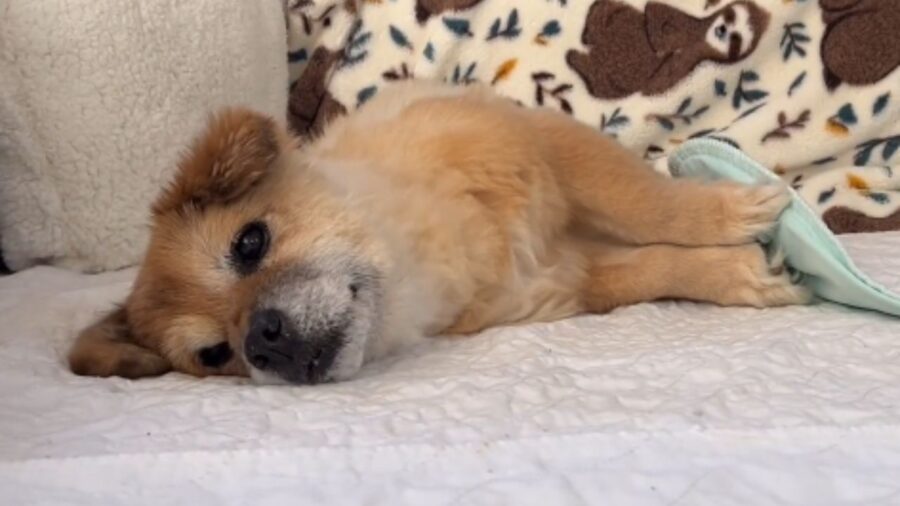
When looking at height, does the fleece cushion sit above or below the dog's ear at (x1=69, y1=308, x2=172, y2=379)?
above

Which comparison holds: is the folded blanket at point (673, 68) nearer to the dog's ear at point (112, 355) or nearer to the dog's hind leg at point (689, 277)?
the dog's hind leg at point (689, 277)

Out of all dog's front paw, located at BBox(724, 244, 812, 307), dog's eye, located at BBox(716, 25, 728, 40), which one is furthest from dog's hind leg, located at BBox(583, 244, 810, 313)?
dog's eye, located at BBox(716, 25, 728, 40)

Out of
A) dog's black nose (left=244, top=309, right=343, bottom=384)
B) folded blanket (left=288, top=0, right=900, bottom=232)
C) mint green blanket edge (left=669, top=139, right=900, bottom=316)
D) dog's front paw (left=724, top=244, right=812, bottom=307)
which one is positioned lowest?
dog's black nose (left=244, top=309, right=343, bottom=384)

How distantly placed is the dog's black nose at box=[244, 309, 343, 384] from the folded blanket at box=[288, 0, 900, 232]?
1103 mm

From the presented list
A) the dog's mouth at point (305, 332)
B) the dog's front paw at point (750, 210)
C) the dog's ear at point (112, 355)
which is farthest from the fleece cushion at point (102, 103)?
the dog's front paw at point (750, 210)

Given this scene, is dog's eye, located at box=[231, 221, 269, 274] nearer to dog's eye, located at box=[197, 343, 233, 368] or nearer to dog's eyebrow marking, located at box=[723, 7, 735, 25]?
dog's eye, located at box=[197, 343, 233, 368]

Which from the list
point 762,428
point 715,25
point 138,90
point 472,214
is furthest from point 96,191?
point 762,428

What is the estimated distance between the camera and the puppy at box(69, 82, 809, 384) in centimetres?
159

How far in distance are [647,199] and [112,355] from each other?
916mm

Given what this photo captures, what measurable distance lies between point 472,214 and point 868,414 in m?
0.79

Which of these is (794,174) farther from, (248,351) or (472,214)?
(248,351)

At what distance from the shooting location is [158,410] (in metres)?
1.37

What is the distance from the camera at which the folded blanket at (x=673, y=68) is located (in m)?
2.25

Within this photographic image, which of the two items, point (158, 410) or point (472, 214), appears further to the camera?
point (472, 214)
